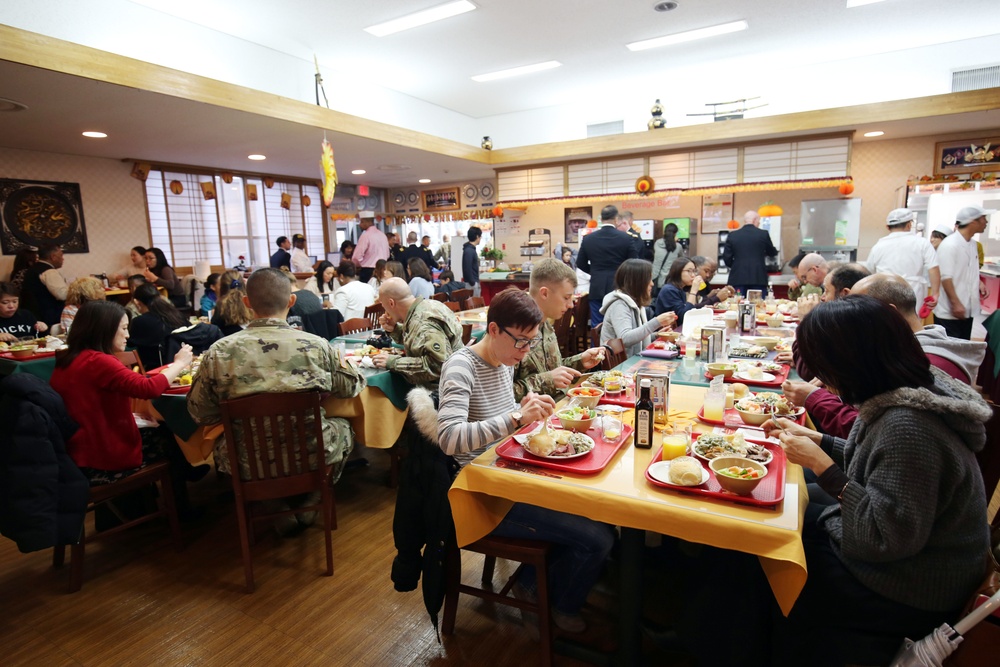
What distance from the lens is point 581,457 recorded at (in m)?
1.70

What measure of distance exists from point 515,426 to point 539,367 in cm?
85

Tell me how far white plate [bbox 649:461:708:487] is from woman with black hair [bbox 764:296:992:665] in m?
0.27

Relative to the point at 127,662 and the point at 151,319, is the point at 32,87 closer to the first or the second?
the point at 151,319

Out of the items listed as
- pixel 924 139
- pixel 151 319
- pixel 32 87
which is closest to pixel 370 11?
pixel 32 87

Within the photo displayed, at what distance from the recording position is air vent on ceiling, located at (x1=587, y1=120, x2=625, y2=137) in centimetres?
838

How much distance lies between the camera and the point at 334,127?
19.4 ft

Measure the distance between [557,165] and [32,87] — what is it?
6.68 metres

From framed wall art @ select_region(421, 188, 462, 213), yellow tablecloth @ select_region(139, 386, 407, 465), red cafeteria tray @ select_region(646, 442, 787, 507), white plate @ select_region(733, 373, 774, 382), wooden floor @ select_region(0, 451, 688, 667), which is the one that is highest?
framed wall art @ select_region(421, 188, 462, 213)

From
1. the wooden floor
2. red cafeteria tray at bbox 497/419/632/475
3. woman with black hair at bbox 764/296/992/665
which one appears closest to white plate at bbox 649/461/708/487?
red cafeteria tray at bbox 497/419/632/475

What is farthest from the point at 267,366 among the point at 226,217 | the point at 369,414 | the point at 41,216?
the point at 226,217

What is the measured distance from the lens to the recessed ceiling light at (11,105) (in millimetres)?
4509

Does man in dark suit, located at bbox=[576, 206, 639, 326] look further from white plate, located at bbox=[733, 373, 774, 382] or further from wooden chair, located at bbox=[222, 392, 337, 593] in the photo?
wooden chair, located at bbox=[222, 392, 337, 593]

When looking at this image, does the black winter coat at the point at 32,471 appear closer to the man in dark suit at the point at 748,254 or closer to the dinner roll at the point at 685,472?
the dinner roll at the point at 685,472

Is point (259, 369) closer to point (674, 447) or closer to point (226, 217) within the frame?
point (674, 447)
